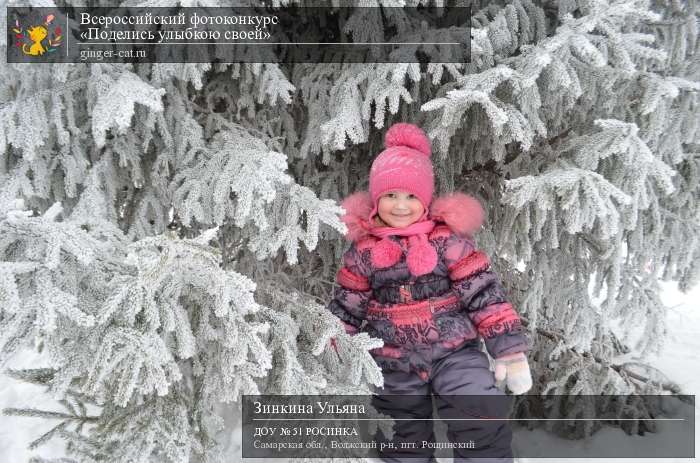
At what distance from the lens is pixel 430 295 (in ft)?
8.36

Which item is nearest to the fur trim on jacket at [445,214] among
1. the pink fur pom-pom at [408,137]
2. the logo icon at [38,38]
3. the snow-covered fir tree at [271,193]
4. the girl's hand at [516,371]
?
the snow-covered fir tree at [271,193]

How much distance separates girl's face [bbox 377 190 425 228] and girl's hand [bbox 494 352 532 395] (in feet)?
2.87

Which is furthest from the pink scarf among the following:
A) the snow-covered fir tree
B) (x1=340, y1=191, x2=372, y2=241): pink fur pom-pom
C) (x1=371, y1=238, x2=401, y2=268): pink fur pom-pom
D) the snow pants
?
the snow pants

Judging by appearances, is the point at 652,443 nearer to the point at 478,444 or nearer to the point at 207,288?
the point at 478,444

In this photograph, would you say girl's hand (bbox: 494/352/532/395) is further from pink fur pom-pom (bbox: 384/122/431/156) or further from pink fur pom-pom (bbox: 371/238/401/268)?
pink fur pom-pom (bbox: 384/122/431/156)

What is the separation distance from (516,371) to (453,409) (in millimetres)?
425

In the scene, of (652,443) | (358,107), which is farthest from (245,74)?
(652,443)

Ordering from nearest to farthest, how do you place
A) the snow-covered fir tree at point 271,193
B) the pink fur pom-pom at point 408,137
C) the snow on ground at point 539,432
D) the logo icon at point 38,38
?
the snow-covered fir tree at point 271,193 < the logo icon at point 38,38 < the pink fur pom-pom at point 408,137 < the snow on ground at point 539,432

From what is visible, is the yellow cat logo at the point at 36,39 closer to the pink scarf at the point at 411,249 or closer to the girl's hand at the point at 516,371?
the pink scarf at the point at 411,249

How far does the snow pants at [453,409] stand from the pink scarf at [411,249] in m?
0.55

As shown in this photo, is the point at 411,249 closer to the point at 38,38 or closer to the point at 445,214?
the point at 445,214

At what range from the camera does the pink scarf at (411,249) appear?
2.43 metres

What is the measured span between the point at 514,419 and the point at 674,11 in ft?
10.6
